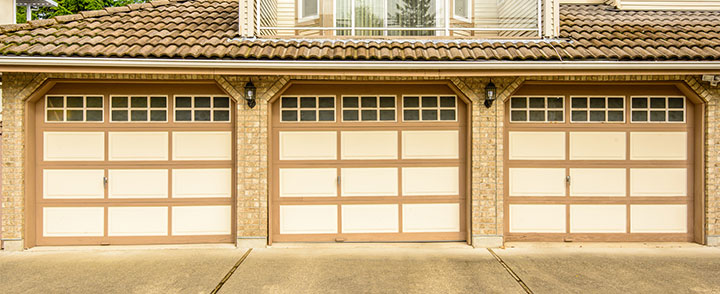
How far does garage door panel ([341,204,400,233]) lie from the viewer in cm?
596

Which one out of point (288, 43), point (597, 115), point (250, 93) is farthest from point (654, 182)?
point (250, 93)

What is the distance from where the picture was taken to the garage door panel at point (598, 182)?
5980mm

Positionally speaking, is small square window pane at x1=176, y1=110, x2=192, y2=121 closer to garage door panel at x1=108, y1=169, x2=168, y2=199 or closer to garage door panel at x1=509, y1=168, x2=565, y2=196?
garage door panel at x1=108, y1=169, x2=168, y2=199

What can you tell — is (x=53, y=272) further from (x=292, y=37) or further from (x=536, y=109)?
(x=536, y=109)

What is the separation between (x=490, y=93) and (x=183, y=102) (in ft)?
14.7

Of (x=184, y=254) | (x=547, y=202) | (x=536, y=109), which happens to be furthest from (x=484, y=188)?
(x=184, y=254)

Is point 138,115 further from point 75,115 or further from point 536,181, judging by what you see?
point 536,181

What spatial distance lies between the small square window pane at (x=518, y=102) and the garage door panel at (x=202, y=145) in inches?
168

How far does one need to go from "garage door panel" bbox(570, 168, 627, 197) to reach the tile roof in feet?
5.69

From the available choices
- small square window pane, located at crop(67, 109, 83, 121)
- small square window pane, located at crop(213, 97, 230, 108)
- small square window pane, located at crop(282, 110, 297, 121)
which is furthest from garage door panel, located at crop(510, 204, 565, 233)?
small square window pane, located at crop(67, 109, 83, 121)

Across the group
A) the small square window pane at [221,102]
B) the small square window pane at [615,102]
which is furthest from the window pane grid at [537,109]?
the small square window pane at [221,102]

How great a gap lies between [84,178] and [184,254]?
195 centimetres

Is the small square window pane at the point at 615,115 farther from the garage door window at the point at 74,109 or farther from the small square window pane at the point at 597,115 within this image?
the garage door window at the point at 74,109

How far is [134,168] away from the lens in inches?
229
